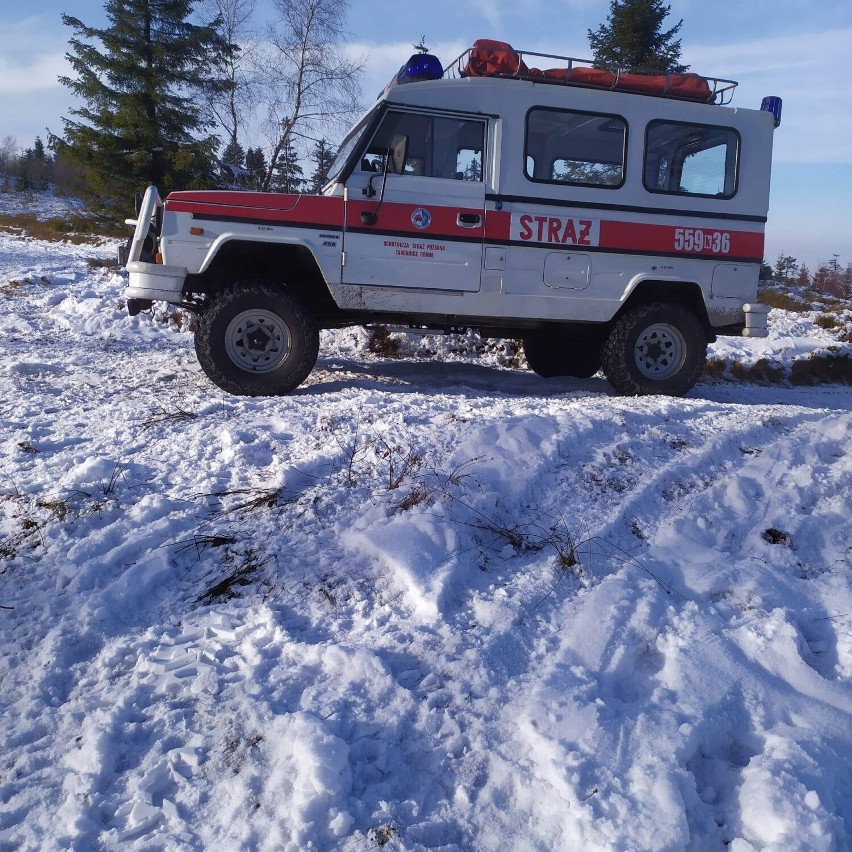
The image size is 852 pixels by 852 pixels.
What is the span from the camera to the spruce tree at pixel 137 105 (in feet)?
61.8

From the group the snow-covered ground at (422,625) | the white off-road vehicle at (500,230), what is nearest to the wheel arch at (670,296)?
the white off-road vehicle at (500,230)

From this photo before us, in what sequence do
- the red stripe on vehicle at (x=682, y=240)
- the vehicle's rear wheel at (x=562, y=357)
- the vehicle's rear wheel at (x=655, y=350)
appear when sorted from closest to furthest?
1. the red stripe on vehicle at (x=682, y=240)
2. the vehicle's rear wheel at (x=655, y=350)
3. the vehicle's rear wheel at (x=562, y=357)

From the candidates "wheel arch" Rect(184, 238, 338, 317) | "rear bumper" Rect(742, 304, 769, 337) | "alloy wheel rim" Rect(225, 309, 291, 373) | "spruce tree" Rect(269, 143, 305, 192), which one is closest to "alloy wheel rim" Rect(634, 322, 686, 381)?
"rear bumper" Rect(742, 304, 769, 337)

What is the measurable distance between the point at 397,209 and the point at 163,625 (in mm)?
3702

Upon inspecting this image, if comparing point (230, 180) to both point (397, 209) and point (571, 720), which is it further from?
point (571, 720)

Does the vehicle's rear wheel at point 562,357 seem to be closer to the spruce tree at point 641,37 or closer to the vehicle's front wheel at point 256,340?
the vehicle's front wheel at point 256,340

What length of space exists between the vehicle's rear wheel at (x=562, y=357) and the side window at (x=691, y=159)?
1655 mm

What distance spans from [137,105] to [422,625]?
20773 mm

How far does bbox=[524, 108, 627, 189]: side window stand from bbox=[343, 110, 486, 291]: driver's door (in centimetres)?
46

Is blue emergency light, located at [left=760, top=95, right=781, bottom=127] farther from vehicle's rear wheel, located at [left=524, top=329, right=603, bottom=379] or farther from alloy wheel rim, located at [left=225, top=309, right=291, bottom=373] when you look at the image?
alloy wheel rim, located at [left=225, top=309, right=291, bottom=373]

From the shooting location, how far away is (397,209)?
532 centimetres

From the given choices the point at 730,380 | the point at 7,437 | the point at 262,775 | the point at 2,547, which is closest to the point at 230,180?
the point at 730,380

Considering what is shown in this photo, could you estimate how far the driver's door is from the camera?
528cm

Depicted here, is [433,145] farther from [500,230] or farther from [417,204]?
[500,230]
